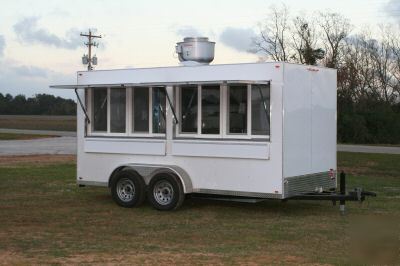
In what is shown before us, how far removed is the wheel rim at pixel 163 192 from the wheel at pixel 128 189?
0.91 feet

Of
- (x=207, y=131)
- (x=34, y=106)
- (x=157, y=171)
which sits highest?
(x=34, y=106)

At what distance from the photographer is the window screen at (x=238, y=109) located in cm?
1024

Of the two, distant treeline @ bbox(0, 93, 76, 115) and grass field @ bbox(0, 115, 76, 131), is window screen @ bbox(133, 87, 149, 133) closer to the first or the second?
grass field @ bbox(0, 115, 76, 131)

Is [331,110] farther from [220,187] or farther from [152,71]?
[152,71]

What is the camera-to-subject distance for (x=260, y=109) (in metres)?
10.1

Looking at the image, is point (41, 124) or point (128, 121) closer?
point (128, 121)

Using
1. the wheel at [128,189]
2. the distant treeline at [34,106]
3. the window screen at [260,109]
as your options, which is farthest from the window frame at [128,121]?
the distant treeline at [34,106]

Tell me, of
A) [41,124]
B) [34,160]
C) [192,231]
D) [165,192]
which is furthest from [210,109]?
[41,124]

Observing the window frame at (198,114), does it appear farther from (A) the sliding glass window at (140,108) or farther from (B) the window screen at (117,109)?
(B) the window screen at (117,109)

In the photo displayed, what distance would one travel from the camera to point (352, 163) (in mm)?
21891

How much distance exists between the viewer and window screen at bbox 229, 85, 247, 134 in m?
10.2

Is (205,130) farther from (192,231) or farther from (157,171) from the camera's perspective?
(192,231)

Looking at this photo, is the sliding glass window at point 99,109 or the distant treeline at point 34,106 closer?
the sliding glass window at point 99,109

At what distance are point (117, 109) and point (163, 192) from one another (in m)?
1.92
